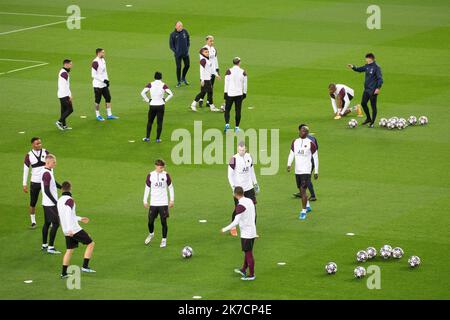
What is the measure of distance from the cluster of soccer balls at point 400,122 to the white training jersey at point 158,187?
1218 centimetres

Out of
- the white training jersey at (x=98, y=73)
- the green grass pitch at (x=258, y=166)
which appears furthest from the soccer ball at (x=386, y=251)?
the white training jersey at (x=98, y=73)

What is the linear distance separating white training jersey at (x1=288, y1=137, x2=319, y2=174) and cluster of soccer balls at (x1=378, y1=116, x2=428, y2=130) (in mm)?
8522

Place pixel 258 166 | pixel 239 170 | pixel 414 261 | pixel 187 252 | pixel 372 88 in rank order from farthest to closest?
pixel 372 88, pixel 258 166, pixel 239 170, pixel 187 252, pixel 414 261

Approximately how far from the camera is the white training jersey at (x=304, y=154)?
27.0m

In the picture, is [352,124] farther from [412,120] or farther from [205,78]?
[205,78]

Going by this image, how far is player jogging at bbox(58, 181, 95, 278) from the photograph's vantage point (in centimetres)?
2317

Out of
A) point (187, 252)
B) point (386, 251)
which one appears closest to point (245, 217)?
point (187, 252)

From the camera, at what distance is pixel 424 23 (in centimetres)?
5206

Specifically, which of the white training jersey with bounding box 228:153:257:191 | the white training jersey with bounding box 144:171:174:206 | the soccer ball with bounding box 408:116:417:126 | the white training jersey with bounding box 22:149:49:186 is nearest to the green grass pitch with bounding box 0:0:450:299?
the soccer ball with bounding box 408:116:417:126

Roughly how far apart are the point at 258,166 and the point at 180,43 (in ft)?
35.2

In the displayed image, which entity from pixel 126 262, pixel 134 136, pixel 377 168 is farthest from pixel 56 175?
pixel 377 168

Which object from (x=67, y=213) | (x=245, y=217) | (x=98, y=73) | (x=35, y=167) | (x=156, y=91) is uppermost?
(x=98, y=73)

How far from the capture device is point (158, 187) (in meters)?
25.0

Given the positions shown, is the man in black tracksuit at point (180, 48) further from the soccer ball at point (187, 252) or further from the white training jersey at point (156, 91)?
the soccer ball at point (187, 252)
